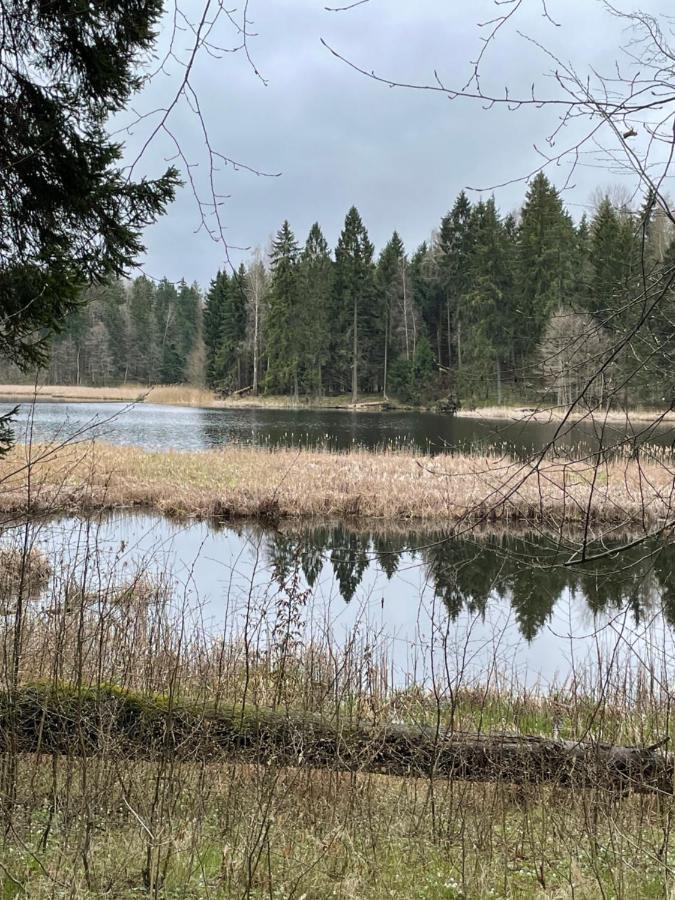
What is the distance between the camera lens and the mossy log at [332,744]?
10.6 ft

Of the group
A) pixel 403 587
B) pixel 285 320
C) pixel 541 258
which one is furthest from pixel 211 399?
pixel 403 587

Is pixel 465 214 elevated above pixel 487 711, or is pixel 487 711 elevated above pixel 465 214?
pixel 465 214

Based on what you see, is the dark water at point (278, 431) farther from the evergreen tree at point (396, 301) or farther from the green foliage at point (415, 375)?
the evergreen tree at point (396, 301)

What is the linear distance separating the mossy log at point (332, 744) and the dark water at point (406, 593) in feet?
9.74

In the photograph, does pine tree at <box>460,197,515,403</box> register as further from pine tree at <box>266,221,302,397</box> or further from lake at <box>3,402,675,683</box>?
lake at <box>3,402,675,683</box>

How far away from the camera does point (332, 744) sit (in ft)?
11.6

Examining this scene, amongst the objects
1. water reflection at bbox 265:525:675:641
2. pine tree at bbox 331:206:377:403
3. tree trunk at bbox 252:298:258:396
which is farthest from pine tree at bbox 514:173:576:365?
water reflection at bbox 265:525:675:641

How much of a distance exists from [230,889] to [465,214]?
52516 mm

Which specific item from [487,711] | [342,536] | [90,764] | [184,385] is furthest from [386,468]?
[184,385]

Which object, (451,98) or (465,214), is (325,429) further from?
(451,98)

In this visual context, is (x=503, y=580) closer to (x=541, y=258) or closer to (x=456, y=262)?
(x=541, y=258)

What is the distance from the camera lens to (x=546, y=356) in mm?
2393

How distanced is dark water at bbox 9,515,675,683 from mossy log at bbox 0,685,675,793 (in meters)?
2.97

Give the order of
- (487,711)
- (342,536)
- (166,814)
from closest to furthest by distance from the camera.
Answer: (166,814), (487,711), (342,536)
